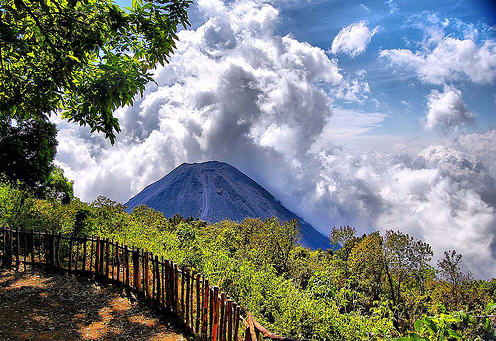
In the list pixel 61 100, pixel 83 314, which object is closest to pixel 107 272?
pixel 83 314

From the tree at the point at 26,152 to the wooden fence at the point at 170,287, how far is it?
73.6ft

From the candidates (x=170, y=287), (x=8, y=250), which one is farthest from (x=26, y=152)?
(x=170, y=287)

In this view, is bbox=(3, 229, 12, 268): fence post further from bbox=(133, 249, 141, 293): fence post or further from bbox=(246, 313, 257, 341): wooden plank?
bbox=(246, 313, 257, 341): wooden plank

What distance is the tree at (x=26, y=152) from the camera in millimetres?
31656

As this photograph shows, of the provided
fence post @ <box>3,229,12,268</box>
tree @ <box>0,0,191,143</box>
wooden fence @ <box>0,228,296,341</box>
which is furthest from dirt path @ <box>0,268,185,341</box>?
tree @ <box>0,0,191,143</box>

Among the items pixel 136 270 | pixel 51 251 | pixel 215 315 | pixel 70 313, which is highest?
pixel 51 251

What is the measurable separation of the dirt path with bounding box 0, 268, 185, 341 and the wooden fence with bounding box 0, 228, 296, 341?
1.34 feet

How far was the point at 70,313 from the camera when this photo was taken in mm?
8961

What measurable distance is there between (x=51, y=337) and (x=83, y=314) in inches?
52.7

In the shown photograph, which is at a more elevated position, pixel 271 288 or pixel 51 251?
pixel 51 251

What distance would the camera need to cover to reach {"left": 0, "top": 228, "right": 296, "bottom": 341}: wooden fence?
5.97 m

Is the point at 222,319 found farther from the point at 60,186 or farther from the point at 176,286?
the point at 60,186

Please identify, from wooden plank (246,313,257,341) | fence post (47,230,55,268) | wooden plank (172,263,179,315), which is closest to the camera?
wooden plank (246,313,257,341)

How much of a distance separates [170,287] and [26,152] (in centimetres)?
3229
